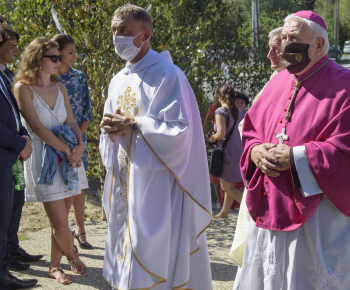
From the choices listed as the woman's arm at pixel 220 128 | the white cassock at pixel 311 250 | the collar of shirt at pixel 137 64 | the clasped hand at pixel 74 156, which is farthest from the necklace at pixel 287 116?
the woman's arm at pixel 220 128

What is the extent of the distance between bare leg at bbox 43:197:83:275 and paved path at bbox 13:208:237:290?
25 cm

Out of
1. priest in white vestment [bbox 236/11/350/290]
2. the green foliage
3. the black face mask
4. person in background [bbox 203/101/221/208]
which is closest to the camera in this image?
priest in white vestment [bbox 236/11/350/290]

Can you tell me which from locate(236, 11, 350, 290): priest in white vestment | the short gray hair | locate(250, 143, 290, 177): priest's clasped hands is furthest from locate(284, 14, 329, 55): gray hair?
the short gray hair

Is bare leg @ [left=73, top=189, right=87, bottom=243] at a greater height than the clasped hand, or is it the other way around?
the clasped hand

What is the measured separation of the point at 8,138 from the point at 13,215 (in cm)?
132

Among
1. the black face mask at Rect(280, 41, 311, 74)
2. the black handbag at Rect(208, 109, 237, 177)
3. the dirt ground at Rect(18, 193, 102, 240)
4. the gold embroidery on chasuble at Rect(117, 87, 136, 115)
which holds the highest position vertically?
the black face mask at Rect(280, 41, 311, 74)

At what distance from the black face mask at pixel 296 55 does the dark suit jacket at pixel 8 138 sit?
6.78 feet

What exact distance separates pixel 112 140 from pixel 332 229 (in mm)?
1740

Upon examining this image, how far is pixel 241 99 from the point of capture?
23.4ft

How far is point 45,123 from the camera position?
4.34 metres

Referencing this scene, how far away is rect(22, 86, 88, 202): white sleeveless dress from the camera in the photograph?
4263 mm

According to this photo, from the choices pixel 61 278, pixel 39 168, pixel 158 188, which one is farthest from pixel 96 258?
pixel 158 188

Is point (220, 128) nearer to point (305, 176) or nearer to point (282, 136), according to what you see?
point (282, 136)

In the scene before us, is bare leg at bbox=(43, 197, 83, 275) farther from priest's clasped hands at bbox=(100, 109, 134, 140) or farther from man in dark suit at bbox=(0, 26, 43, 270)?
priest's clasped hands at bbox=(100, 109, 134, 140)
